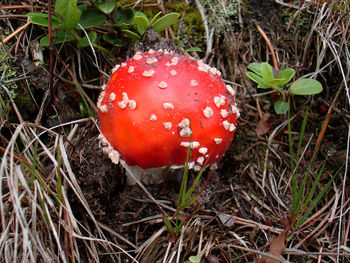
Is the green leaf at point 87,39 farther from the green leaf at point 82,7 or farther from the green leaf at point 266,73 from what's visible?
the green leaf at point 266,73

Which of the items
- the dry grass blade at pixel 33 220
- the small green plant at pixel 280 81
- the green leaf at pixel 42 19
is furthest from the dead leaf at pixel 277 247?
the green leaf at pixel 42 19

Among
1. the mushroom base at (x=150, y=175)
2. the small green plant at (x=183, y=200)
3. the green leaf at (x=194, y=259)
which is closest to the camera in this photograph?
the small green plant at (x=183, y=200)

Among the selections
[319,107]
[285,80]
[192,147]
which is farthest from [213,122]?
[319,107]

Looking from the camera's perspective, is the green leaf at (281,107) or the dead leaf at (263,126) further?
the dead leaf at (263,126)

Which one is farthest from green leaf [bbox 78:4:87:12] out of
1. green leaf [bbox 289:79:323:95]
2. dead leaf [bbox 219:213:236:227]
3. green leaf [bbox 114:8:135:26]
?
dead leaf [bbox 219:213:236:227]

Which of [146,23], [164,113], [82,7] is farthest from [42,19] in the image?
[164,113]

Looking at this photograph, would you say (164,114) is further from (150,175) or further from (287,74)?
(287,74)
